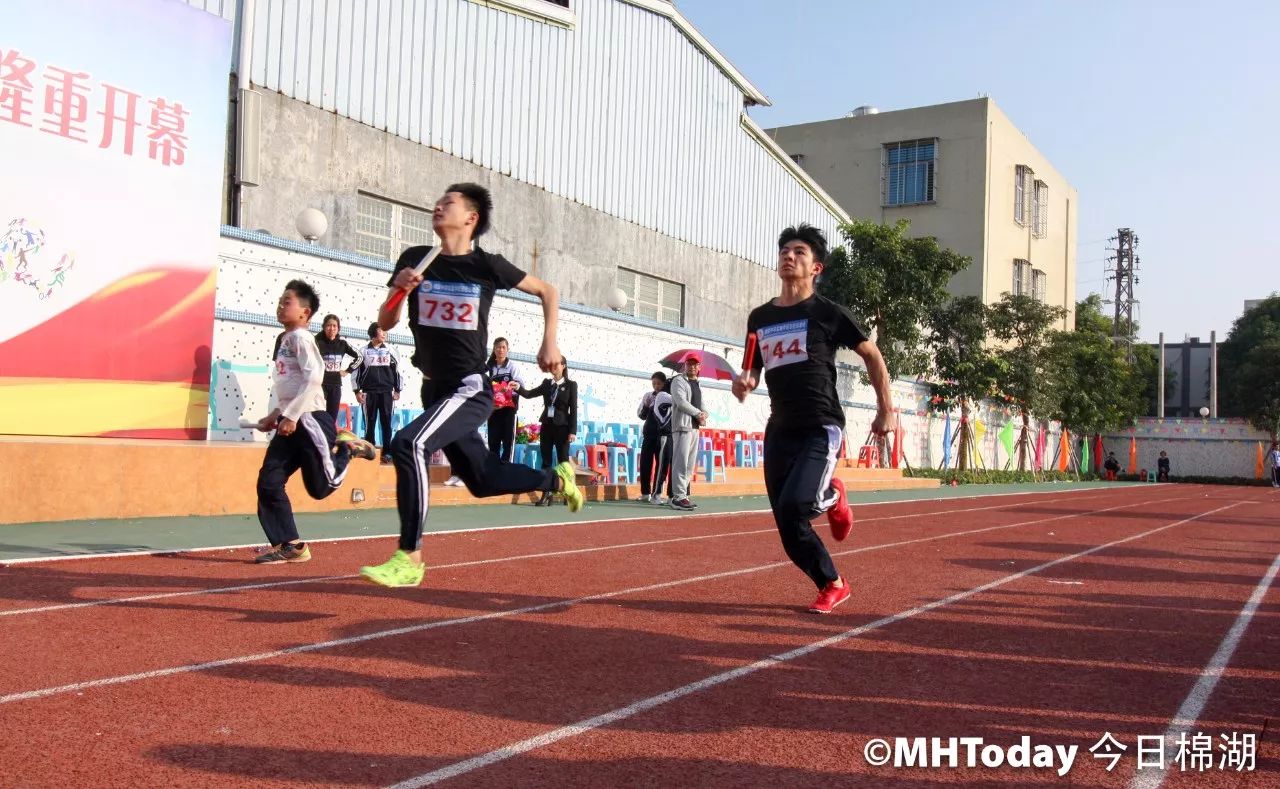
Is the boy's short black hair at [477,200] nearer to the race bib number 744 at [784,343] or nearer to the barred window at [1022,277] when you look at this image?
the race bib number 744 at [784,343]

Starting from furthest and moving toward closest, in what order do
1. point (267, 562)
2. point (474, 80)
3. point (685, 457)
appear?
point (474, 80), point (685, 457), point (267, 562)

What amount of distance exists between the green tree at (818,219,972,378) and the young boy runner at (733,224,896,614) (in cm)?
2441

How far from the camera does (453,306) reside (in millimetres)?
5500

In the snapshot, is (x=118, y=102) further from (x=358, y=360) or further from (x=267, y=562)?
(x=267, y=562)

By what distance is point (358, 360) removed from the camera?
43.8 ft

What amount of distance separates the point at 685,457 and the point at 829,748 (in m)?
11.4

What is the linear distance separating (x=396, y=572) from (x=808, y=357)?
2456 mm

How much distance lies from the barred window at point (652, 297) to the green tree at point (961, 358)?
42.3 feet

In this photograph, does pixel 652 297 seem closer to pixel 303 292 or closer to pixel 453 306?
pixel 303 292

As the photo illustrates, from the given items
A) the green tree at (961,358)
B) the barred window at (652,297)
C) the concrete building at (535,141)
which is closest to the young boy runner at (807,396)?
the concrete building at (535,141)

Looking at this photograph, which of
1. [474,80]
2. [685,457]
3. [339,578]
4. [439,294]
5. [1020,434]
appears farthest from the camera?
[1020,434]

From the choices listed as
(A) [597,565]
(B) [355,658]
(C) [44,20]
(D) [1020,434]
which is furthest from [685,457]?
(D) [1020,434]

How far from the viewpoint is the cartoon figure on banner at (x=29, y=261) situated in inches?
423

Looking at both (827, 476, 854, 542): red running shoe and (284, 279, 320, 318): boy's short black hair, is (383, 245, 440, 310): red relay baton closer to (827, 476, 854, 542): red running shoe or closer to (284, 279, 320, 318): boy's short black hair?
(284, 279, 320, 318): boy's short black hair
